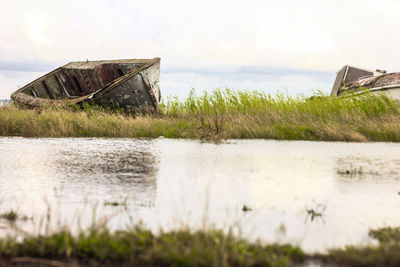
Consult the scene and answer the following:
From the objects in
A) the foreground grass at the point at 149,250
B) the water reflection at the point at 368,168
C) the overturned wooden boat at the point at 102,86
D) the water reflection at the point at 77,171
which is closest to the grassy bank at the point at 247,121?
the overturned wooden boat at the point at 102,86

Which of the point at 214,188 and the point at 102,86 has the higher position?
the point at 102,86

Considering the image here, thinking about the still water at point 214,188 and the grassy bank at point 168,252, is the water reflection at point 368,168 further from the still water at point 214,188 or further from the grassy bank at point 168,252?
the grassy bank at point 168,252

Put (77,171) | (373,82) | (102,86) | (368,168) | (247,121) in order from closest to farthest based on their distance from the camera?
(77,171) → (368,168) → (247,121) → (102,86) → (373,82)

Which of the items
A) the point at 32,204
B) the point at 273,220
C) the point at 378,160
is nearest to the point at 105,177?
the point at 32,204

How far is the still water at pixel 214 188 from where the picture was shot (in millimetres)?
5027

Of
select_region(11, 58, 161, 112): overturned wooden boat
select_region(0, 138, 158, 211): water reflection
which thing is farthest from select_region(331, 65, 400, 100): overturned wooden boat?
select_region(0, 138, 158, 211): water reflection

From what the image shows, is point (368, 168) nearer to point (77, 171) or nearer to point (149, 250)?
point (77, 171)

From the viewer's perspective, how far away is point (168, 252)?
12.6ft

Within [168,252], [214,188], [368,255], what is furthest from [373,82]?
[168,252]

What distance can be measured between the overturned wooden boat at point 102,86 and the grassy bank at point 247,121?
1.65 feet

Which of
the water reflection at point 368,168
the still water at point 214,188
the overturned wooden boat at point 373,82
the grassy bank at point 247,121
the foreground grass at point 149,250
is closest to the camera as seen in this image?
the foreground grass at point 149,250

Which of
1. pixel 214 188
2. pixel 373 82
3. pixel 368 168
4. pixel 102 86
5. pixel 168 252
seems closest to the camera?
pixel 168 252

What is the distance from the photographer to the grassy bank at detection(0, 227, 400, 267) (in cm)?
379

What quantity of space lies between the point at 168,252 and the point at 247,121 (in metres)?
12.2
